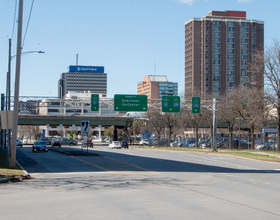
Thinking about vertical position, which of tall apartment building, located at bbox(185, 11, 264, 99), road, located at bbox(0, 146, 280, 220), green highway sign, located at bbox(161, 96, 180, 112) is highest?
tall apartment building, located at bbox(185, 11, 264, 99)

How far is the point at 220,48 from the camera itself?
5861 inches

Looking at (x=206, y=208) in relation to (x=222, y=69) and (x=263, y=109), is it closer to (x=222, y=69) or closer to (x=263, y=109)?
(x=263, y=109)

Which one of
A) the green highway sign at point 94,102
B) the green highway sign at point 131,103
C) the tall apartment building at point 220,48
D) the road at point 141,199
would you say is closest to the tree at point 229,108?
the green highway sign at point 131,103

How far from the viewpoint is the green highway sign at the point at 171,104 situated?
5288 centimetres

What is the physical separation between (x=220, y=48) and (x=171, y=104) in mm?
101150

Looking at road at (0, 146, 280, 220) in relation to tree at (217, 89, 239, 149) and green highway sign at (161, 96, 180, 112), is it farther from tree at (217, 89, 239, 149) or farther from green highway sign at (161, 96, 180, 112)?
tree at (217, 89, 239, 149)

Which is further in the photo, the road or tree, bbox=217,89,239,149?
tree, bbox=217,89,239,149

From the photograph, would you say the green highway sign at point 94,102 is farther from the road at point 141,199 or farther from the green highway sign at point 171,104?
the road at point 141,199

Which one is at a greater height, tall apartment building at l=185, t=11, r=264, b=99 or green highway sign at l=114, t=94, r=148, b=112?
tall apartment building at l=185, t=11, r=264, b=99

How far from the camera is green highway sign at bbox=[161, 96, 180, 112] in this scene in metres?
52.9

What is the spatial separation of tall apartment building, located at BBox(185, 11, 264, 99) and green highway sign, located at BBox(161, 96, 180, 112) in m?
95.7

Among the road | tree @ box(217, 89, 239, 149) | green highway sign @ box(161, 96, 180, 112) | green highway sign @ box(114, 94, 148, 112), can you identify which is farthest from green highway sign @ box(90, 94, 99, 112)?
the road

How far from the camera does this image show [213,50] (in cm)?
14825

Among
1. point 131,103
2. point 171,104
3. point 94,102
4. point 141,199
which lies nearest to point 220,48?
point 171,104
